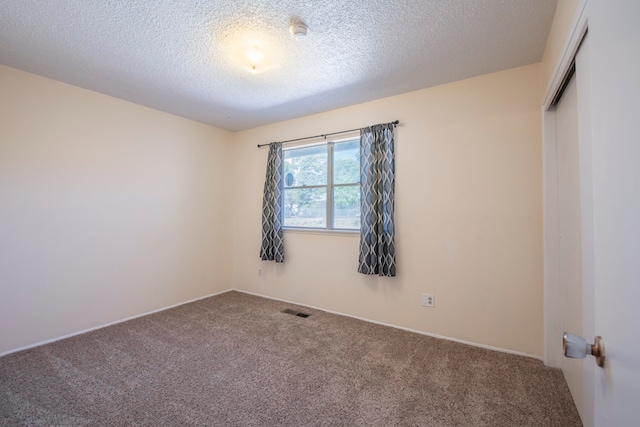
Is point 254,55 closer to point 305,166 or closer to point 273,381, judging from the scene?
point 305,166

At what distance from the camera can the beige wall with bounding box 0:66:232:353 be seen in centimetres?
232

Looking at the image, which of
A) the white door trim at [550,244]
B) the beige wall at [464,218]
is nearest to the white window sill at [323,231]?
the beige wall at [464,218]

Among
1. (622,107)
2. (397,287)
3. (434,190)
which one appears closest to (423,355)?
(397,287)

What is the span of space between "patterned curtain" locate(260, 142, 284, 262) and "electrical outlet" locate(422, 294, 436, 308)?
5.84 feet

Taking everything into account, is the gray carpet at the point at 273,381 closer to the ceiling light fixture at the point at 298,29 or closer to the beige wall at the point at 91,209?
the beige wall at the point at 91,209

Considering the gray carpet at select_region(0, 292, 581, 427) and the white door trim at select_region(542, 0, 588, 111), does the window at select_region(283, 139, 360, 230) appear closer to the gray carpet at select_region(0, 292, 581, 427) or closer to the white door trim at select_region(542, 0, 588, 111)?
the gray carpet at select_region(0, 292, 581, 427)

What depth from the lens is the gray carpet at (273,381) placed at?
157 centimetres

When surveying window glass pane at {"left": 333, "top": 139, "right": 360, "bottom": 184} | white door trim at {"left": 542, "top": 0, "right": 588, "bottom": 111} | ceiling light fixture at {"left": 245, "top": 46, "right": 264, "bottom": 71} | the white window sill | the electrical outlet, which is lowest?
the electrical outlet

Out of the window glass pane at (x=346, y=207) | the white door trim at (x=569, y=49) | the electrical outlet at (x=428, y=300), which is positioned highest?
the white door trim at (x=569, y=49)

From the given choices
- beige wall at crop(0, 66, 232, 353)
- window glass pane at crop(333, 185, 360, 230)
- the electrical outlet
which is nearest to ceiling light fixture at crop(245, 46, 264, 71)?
window glass pane at crop(333, 185, 360, 230)

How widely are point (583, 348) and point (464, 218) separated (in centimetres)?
203

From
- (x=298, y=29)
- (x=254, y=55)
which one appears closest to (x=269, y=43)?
(x=254, y=55)

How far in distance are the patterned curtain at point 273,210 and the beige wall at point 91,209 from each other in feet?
2.95

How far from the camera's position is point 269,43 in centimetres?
200
